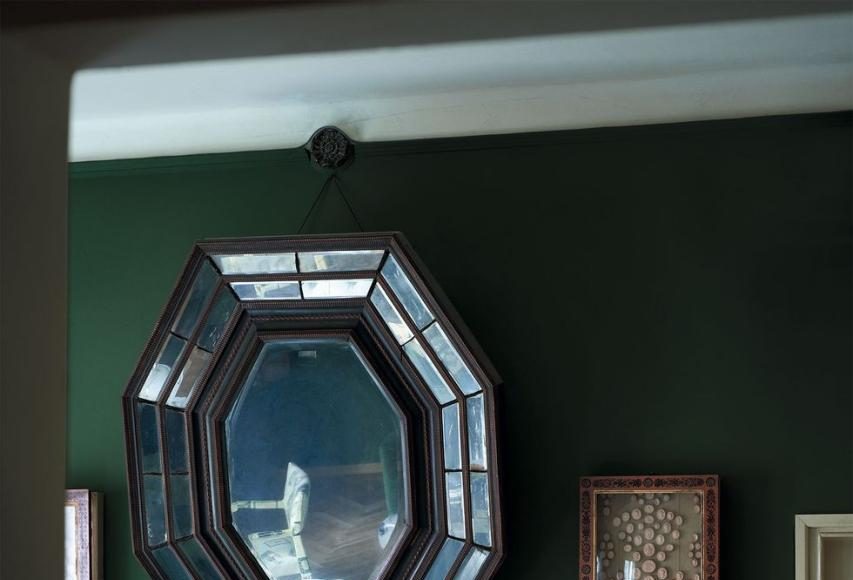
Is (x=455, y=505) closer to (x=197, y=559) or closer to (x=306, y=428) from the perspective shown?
(x=306, y=428)

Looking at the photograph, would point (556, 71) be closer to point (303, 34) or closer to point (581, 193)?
point (581, 193)

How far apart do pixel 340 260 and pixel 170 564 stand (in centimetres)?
123

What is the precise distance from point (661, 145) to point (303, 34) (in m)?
2.17

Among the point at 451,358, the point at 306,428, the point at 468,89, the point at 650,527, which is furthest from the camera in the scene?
the point at 468,89

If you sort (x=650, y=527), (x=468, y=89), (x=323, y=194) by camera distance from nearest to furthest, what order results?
(x=650, y=527) → (x=468, y=89) → (x=323, y=194)

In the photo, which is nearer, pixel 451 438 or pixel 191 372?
pixel 451 438

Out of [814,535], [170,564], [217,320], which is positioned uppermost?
[217,320]

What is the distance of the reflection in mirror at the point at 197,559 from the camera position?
3463mm

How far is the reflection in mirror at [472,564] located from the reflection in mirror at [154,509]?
1036mm

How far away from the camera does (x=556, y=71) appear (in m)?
3.52

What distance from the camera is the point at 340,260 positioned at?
331 cm

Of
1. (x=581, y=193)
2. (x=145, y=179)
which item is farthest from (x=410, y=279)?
(x=145, y=179)

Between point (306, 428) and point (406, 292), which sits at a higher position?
point (406, 292)

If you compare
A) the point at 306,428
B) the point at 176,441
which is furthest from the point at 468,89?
the point at 176,441
